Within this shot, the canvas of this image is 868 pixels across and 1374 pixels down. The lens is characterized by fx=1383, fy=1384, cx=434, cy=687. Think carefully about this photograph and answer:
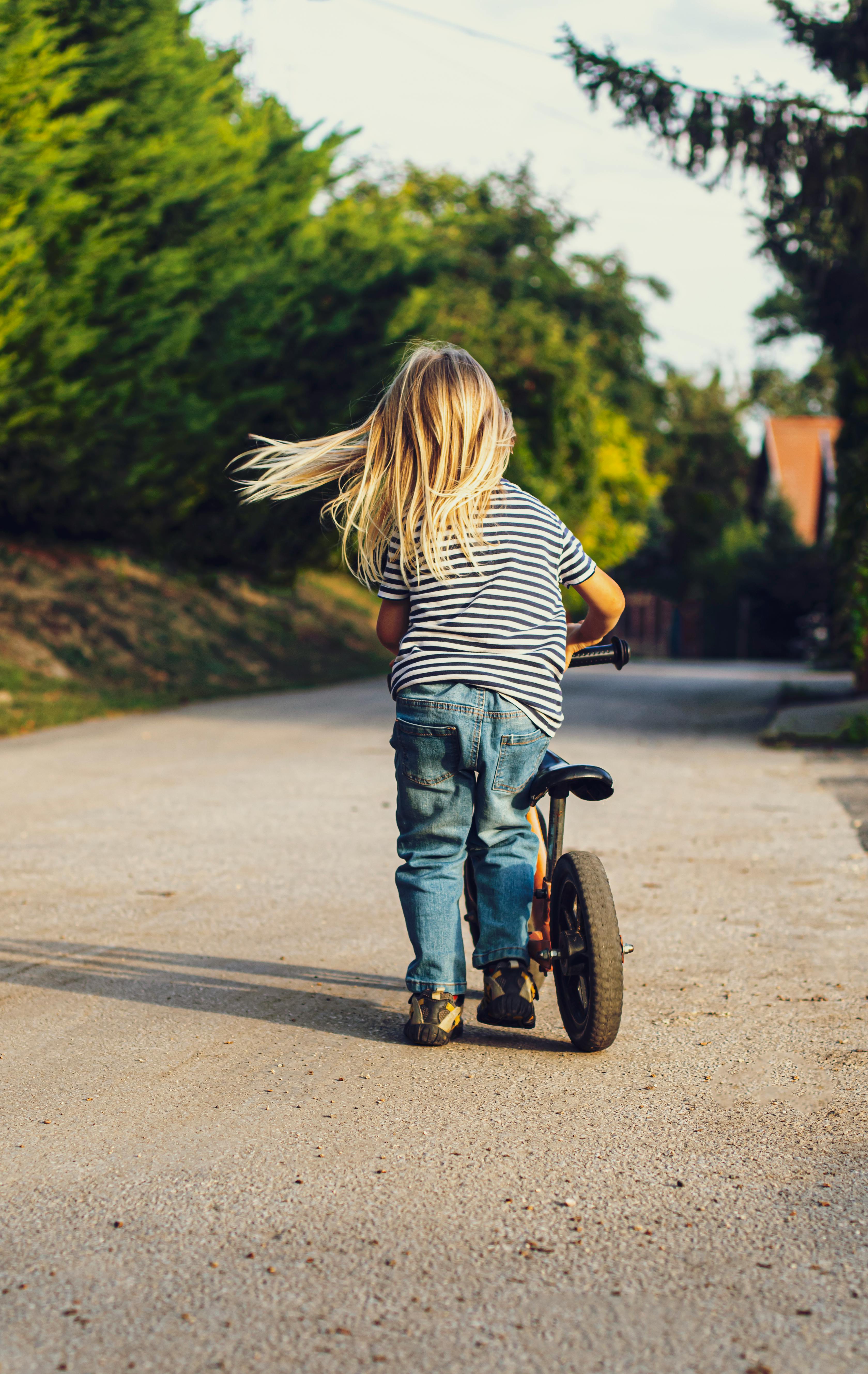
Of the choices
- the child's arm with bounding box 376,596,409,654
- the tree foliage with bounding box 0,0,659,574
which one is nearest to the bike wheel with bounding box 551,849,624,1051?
the child's arm with bounding box 376,596,409,654

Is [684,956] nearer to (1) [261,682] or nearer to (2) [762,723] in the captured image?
(2) [762,723]

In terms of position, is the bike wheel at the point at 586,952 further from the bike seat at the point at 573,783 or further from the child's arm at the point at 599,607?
the child's arm at the point at 599,607

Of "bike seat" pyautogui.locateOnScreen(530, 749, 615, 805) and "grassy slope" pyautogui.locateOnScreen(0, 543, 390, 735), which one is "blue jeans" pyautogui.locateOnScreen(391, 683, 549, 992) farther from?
"grassy slope" pyautogui.locateOnScreen(0, 543, 390, 735)

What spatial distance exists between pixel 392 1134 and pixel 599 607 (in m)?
1.54

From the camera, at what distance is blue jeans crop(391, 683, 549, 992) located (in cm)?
372

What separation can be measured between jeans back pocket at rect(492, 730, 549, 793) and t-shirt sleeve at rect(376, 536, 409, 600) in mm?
483

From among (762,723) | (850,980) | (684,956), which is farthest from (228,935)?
(762,723)

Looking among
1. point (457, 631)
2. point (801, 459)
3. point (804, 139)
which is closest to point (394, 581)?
point (457, 631)

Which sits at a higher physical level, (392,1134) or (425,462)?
(425,462)

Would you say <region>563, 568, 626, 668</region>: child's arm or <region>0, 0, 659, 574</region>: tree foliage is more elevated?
<region>0, 0, 659, 574</region>: tree foliage

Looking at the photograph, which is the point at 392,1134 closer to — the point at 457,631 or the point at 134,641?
the point at 457,631

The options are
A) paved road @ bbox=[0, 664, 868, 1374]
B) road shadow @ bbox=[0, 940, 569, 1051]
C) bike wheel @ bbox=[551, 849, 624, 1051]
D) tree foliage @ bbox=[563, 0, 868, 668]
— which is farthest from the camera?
tree foliage @ bbox=[563, 0, 868, 668]

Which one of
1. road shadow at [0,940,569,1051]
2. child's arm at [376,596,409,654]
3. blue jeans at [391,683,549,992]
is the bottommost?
road shadow at [0,940,569,1051]

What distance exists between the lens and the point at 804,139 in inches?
532
